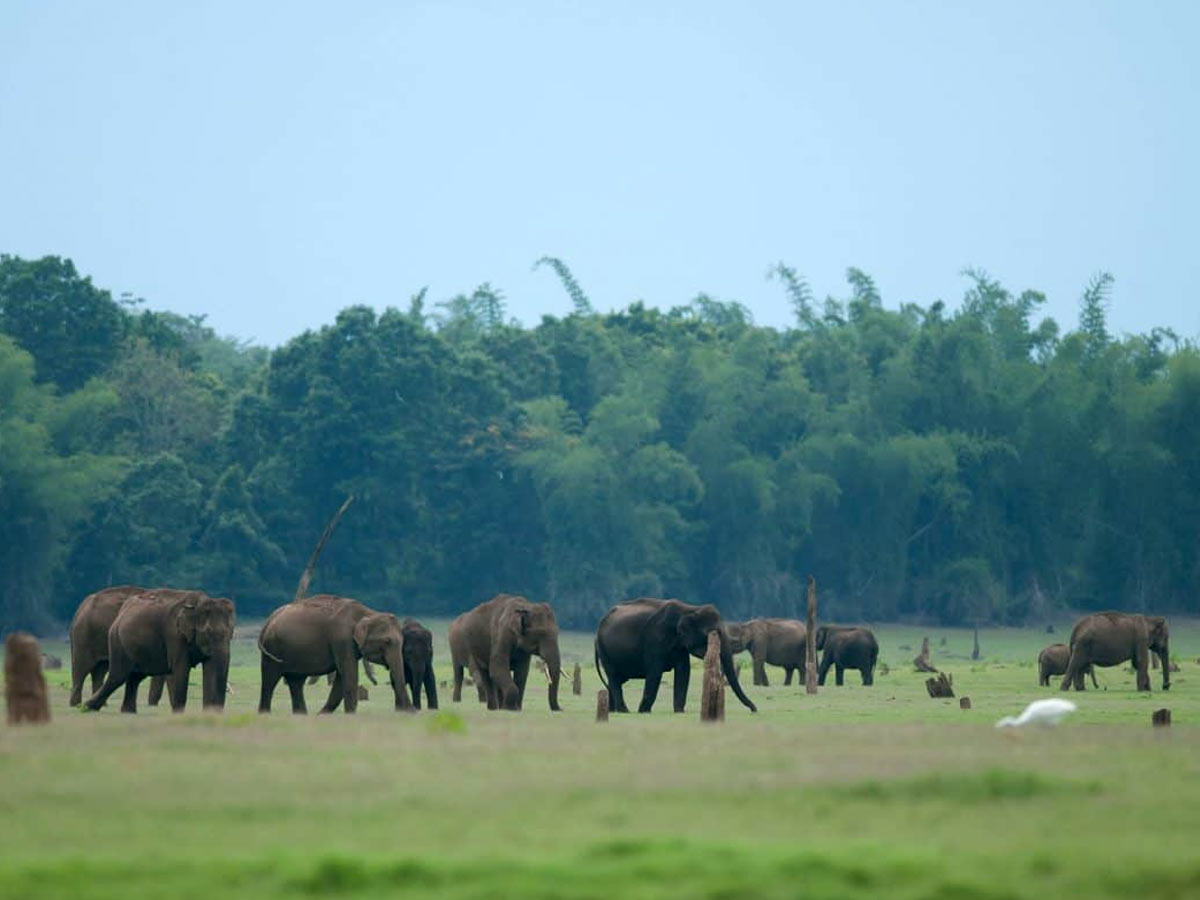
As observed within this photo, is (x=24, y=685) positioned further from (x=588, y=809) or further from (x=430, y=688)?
(x=430, y=688)

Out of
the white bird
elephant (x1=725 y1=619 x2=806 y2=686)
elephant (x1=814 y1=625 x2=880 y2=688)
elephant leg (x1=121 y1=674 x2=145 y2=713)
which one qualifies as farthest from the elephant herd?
the white bird

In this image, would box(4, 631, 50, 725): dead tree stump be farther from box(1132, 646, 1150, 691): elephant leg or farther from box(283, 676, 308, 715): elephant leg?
box(1132, 646, 1150, 691): elephant leg

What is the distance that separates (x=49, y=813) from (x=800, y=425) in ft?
247

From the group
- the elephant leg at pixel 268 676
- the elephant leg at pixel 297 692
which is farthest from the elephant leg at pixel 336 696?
the elephant leg at pixel 268 676

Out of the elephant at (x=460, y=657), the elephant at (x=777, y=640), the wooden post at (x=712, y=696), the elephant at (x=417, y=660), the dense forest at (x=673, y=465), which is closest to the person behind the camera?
the wooden post at (x=712, y=696)

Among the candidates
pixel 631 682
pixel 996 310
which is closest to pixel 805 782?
pixel 631 682

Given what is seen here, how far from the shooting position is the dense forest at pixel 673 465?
8356 centimetres

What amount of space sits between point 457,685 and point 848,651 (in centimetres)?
1186

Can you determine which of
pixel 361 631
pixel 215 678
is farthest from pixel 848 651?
pixel 215 678

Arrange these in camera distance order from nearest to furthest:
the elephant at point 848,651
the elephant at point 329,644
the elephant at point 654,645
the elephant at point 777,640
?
the elephant at point 329,644 < the elephant at point 654,645 < the elephant at point 848,651 < the elephant at point 777,640

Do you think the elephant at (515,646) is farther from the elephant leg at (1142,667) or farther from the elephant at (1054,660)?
the elephant at (1054,660)

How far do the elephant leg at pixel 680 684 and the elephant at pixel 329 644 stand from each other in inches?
193

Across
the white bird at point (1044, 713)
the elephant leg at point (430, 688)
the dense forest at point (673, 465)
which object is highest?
the dense forest at point (673, 465)

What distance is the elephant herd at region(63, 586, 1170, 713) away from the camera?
29812 millimetres
